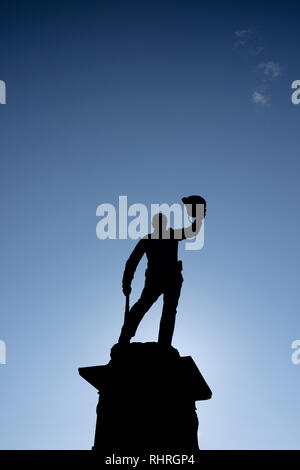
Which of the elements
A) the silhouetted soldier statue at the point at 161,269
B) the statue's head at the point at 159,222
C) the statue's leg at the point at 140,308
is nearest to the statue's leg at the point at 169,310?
the silhouetted soldier statue at the point at 161,269

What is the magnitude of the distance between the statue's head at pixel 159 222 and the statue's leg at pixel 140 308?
3.06 feet

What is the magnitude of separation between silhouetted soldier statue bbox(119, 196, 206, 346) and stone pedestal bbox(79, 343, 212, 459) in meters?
0.44

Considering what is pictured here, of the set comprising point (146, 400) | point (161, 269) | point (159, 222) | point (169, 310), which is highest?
point (159, 222)

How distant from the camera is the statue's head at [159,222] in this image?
6.39m

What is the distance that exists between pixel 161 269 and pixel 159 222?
779 millimetres

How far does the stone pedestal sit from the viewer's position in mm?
5027

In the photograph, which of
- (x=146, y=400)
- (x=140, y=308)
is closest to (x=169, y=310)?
(x=140, y=308)

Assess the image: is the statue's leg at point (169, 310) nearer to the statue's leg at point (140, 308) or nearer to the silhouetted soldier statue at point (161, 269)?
the silhouetted soldier statue at point (161, 269)

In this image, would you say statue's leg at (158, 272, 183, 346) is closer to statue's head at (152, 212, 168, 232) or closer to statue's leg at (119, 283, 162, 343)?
statue's leg at (119, 283, 162, 343)

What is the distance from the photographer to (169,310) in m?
5.98

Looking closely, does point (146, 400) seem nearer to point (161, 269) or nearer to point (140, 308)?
point (140, 308)
